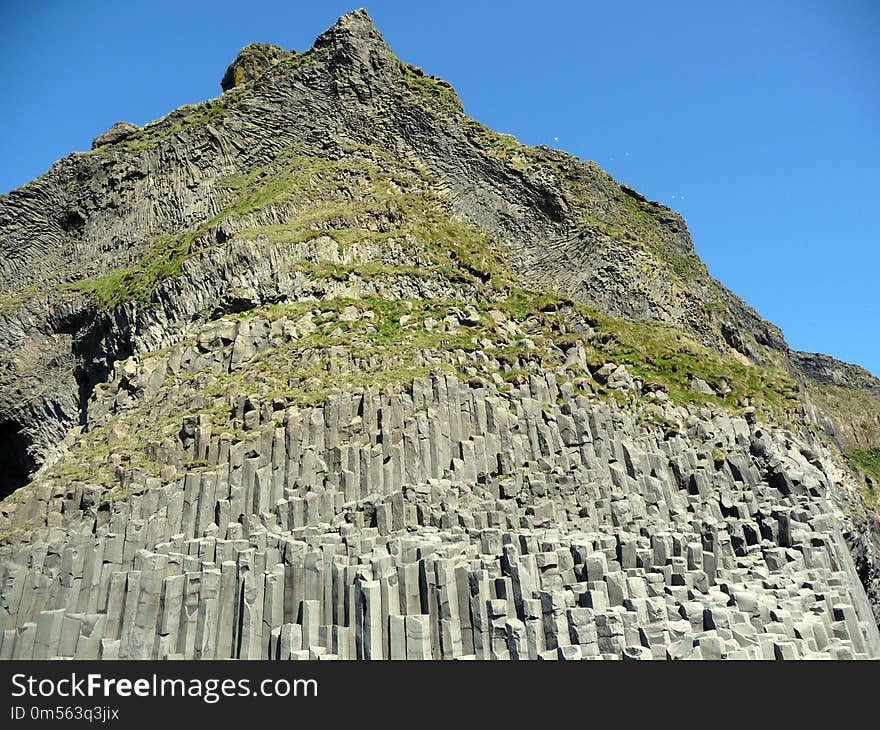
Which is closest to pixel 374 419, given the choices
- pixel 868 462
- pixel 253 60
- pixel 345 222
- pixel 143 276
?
pixel 345 222

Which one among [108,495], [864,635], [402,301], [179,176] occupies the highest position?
[179,176]

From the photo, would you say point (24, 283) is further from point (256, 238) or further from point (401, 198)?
point (401, 198)

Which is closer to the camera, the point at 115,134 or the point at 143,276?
the point at 143,276

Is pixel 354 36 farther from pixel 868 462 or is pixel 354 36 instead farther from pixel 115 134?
pixel 868 462

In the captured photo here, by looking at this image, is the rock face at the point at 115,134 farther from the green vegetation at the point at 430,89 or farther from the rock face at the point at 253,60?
the green vegetation at the point at 430,89

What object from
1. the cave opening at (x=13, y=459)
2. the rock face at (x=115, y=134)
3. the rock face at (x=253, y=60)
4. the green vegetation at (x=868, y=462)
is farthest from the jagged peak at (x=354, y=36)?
the green vegetation at (x=868, y=462)

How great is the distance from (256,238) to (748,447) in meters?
19.4

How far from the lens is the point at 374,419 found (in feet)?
67.7

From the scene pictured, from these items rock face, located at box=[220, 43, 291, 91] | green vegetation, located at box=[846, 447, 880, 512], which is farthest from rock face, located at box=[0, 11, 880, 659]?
green vegetation, located at box=[846, 447, 880, 512]

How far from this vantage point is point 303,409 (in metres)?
20.7

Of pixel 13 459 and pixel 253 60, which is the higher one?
pixel 253 60

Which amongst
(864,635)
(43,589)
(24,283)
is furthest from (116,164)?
(864,635)
